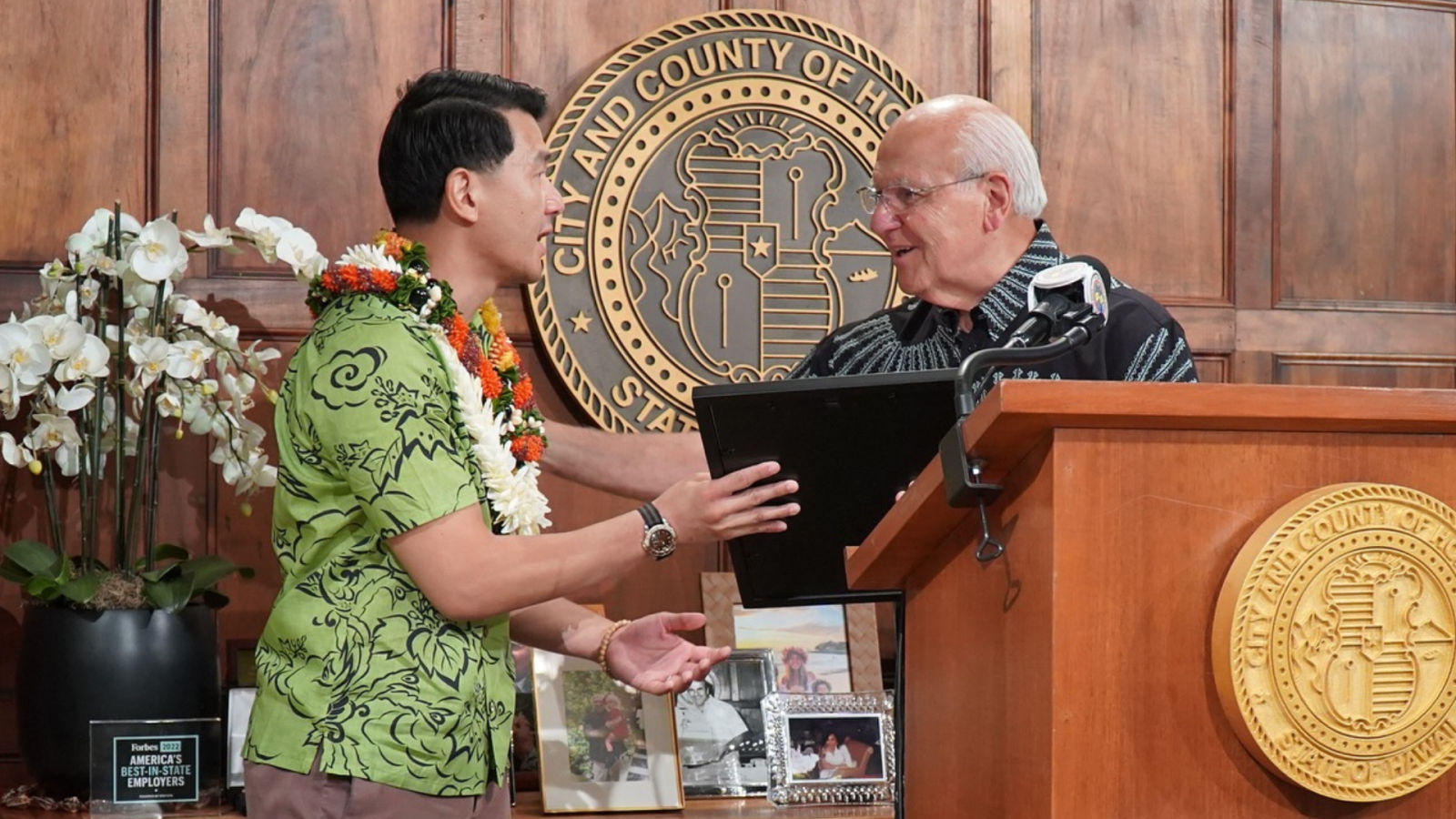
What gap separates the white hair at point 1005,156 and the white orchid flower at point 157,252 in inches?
50.6

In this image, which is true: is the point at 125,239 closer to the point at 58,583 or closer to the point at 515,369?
the point at 58,583

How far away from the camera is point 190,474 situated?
119 inches

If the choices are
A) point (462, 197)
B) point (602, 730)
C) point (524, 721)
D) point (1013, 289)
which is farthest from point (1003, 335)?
point (524, 721)

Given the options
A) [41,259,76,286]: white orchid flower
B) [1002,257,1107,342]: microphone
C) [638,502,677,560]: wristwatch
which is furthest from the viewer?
[41,259,76,286]: white orchid flower

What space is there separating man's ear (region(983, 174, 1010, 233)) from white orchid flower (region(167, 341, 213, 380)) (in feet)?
4.21

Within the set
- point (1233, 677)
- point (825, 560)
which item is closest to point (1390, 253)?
point (825, 560)

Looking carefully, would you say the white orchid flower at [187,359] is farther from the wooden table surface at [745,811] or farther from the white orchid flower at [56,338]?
the wooden table surface at [745,811]

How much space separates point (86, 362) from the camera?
8.59 ft

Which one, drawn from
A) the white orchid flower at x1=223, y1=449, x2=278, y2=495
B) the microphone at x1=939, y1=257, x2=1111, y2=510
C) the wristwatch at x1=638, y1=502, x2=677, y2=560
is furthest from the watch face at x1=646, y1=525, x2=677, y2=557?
the white orchid flower at x1=223, y1=449, x2=278, y2=495

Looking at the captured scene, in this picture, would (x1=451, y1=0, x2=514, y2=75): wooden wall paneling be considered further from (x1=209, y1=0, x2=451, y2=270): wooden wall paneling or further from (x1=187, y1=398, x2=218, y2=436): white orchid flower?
(x1=187, y1=398, x2=218, y2=436): white orchid flower

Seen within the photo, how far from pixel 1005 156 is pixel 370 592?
3.86 feet

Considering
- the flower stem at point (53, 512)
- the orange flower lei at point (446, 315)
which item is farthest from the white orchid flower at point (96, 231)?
the orange flower lei at point (446, 315)

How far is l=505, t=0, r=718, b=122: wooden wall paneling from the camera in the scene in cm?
318

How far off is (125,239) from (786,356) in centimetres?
125
